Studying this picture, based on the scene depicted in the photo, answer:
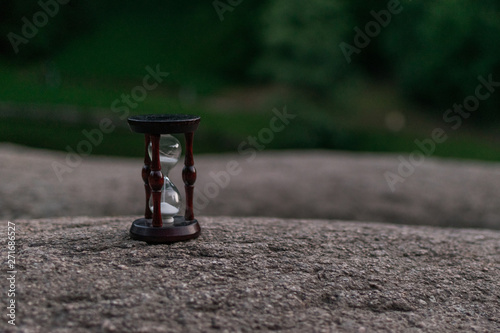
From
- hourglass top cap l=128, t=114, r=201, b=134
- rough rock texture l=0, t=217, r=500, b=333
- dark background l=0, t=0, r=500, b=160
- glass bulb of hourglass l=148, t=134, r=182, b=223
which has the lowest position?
rough rock texture l=0, t=217, r=500, b=333

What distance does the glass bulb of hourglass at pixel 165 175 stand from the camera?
15.7 feet

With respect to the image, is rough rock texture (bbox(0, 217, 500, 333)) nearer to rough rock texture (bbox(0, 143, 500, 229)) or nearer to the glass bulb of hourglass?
the glass bulb of hourglass

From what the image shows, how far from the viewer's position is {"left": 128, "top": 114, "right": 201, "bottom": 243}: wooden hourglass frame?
4.63 metres

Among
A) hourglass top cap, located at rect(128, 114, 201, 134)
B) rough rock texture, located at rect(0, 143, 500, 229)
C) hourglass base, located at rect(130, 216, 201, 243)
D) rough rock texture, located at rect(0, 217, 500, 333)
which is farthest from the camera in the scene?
rough rock texture, located at rect(0, 143, 500, 229)

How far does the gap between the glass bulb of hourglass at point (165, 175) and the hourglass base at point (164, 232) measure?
4.9 inches

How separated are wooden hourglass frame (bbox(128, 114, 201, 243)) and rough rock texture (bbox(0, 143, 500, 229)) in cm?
498

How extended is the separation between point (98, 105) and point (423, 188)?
57.8 feet

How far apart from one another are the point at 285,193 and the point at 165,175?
20.8ft

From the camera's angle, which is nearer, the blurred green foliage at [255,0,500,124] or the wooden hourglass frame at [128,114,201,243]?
the wooden hourglass frame at [128,114,201,243]

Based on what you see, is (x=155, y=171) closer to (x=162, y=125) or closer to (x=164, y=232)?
(x=162, y=125)

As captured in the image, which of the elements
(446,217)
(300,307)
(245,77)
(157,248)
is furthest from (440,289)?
(245,77)

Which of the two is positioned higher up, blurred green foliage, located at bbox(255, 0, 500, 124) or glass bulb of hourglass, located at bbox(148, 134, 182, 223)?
blurred green foliage, located at bbox(255, 0, 500, 124)

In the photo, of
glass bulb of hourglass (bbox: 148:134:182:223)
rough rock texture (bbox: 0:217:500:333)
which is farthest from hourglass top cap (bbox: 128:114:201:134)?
rough rock texture (bbox: 0:217:500:333)

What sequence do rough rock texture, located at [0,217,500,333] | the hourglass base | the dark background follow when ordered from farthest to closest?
1. the dark background
2. the hourglass base
3. rough rock texture, located at [0,217,500,333]
